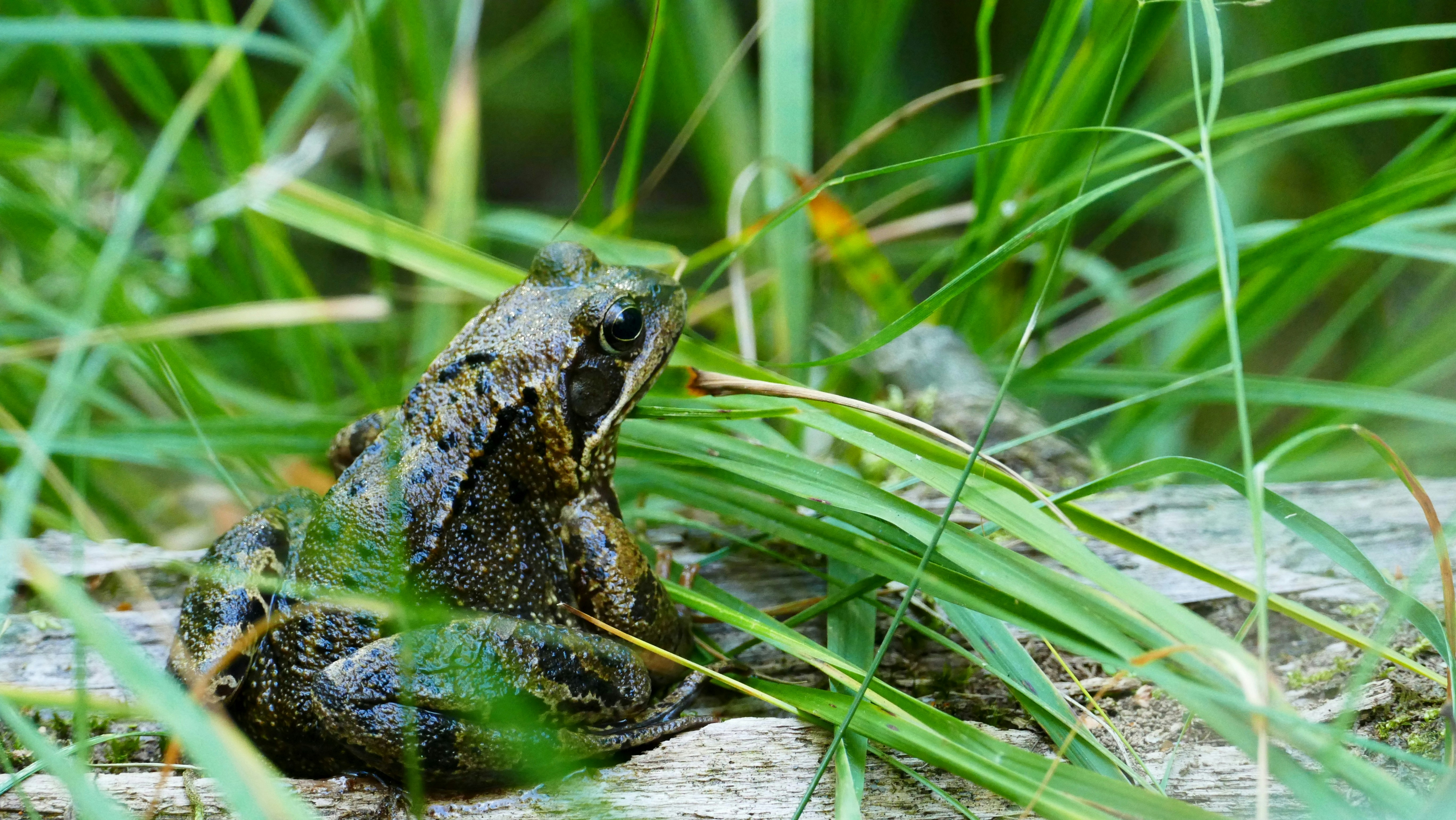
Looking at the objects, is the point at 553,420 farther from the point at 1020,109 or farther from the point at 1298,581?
the point at 1298,581

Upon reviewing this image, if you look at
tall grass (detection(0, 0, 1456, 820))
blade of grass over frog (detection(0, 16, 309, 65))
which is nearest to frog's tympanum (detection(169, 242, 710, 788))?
tall grass (detection(0, 0, 1456, 820))

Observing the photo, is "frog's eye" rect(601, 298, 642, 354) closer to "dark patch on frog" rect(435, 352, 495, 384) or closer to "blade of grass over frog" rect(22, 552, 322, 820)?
"dark patch on frog" rect(435, 352, 495, 384)

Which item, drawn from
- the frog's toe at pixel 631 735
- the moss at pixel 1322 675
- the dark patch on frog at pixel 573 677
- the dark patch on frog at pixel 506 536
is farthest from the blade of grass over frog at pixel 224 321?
the moss at pixel 1322 675

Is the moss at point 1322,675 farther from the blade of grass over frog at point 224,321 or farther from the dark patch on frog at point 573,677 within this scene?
the blade of grass over frog at point 224,321

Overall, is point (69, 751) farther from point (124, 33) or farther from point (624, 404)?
point (124, 33)

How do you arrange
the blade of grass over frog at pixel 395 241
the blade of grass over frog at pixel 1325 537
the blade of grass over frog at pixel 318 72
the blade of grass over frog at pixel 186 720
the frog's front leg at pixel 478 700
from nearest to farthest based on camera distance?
the blade of grass over frog at pixel 186 720
the blade of grass over frog at pixel 1325 537
the frog's front leg at pixel 478 700
the blade of grass over frog at pixel 395 241
the blade of grass over frog at pixel 318 72

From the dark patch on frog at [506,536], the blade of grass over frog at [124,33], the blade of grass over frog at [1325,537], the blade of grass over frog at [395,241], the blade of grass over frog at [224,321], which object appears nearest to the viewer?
the blade of grass over frog at [1325,537]

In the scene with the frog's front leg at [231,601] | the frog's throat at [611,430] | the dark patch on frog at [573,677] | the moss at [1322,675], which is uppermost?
the frog's throat at [611,430]
